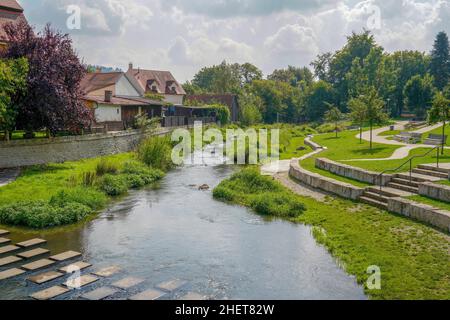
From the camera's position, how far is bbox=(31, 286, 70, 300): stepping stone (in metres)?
10.1

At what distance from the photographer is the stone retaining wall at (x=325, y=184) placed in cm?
1883

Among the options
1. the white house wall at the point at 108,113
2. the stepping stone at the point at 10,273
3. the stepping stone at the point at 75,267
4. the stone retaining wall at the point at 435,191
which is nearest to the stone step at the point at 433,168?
the stone retaining wall at the point at 435,191

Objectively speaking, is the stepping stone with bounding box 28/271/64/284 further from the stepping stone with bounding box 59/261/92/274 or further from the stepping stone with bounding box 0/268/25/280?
the stepping stone with bounding box 0/268/25/280

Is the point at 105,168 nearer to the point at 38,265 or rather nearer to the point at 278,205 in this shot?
the point at 278,205

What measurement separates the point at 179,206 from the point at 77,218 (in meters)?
4.43

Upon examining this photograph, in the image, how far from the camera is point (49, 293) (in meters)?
10.3

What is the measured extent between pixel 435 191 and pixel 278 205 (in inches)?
234

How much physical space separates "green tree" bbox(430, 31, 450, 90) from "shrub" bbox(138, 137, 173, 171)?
60.8 metres

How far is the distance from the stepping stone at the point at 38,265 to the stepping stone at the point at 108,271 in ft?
5.26

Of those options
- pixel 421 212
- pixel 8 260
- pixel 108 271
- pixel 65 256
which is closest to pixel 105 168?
pixel 65 256

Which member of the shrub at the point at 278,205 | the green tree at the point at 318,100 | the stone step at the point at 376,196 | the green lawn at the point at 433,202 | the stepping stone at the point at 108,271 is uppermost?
the green tree at the point at 318,100

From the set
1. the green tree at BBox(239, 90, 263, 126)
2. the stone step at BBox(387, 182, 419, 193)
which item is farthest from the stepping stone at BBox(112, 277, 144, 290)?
the green tree at BBox(239, 90, 263, 126)

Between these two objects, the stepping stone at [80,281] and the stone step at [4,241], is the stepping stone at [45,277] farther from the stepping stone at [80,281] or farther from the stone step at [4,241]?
the stone step at [4,241]

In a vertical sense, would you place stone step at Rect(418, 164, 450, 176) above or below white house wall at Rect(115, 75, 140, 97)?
below
